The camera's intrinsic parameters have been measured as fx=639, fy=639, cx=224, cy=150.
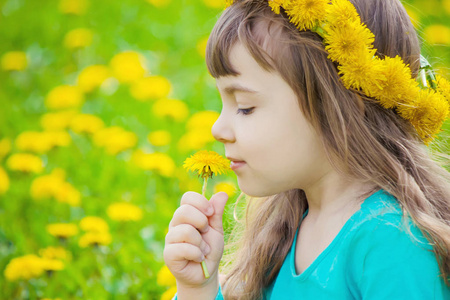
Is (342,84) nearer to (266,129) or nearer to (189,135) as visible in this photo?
(266,129)

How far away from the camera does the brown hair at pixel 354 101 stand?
4.84 feet

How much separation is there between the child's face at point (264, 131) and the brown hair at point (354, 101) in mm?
21

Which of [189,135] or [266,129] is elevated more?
[266,129]

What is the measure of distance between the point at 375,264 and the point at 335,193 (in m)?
0.27

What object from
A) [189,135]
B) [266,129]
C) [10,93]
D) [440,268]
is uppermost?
[266,129]

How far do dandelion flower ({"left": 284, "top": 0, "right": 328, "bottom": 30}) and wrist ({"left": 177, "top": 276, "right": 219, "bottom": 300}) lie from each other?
2.34ft

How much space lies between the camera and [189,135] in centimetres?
282

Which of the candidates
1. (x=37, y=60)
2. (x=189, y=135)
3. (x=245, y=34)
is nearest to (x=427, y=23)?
(x=189, y=135)

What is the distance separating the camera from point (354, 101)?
59.4 inches

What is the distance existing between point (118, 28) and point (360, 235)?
316 cm

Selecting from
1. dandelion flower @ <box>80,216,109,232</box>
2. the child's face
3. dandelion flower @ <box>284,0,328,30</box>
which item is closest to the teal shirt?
the child's face

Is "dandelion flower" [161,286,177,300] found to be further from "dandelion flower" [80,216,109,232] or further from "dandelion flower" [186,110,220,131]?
"dandelion flower" [186,110,220,131]

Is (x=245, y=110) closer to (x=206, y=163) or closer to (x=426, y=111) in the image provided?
(x=206, y=163)

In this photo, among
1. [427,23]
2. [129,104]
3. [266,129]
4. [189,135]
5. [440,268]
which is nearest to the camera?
[440,268]
